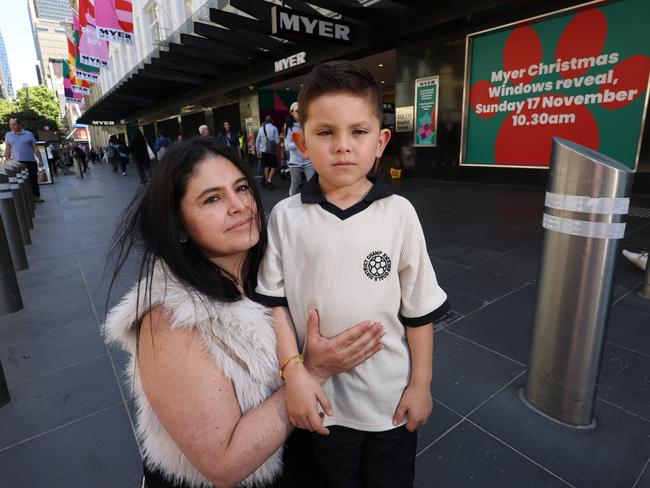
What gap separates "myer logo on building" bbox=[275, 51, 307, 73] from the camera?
11961 mm

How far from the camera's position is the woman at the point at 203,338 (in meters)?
0.93

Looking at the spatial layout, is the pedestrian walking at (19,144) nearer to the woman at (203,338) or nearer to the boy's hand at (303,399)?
the woman at (203,338)

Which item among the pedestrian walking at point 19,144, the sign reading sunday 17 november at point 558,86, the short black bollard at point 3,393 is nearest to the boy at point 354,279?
the short black bollard at point 3,393

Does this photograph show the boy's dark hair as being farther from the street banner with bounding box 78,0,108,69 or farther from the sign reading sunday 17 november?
the street banner with bounding box 78,0,108,69

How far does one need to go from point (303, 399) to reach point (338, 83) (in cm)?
91

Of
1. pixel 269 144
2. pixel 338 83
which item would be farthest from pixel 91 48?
pixel 338 83

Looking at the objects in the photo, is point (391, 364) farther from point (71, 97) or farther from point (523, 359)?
point (71, 97)

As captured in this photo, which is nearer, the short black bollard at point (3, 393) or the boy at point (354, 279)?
the boy at point (354, 279)

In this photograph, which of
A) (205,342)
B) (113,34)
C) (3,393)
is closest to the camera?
(205,342)

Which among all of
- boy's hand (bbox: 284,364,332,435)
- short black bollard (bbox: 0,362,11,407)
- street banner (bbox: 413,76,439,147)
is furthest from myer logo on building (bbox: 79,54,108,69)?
boy's hand (bbox: 284,364,332,435)

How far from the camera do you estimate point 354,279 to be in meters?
1.16

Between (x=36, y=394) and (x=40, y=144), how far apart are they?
69.1ft

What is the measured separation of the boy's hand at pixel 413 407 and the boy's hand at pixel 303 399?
0.28m

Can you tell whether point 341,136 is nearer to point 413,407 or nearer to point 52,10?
point 413,407
